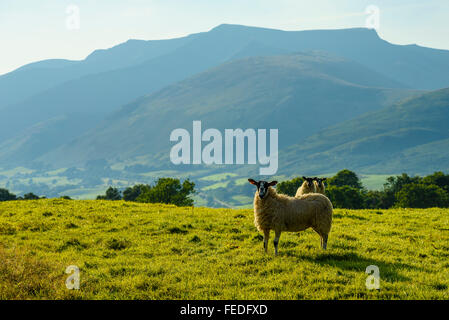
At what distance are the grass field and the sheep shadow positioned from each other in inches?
1.5

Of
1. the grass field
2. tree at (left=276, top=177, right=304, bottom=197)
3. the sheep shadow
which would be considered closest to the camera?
the grass field

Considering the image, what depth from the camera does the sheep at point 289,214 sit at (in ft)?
47.9

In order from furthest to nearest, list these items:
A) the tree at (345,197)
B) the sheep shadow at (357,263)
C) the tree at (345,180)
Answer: the tree at (345,180) → the tree at (345,197) → the sheep shadow at (357,263)

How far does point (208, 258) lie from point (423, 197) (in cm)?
5329

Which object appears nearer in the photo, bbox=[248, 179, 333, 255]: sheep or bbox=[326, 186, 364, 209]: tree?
bbox=[248, 179, 333, 255]: sheep

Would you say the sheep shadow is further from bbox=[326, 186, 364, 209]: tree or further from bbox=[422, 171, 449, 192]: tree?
bbox=[422, 171, 449, 192]: tree

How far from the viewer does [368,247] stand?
15297 mm

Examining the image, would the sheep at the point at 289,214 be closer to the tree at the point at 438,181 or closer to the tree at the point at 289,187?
A: the tree at the point at 289,187

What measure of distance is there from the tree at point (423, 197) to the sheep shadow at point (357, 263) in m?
48.8

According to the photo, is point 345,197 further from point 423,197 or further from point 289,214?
point 289,214

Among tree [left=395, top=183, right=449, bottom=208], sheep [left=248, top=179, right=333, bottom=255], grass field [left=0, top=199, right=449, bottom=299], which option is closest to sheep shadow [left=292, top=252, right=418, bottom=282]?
grass field [left=0, top=199, right=449, bottom=299]

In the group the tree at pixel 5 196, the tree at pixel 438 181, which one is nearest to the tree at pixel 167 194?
the tree at pixel 5 196

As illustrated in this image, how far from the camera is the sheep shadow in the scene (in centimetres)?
1194
